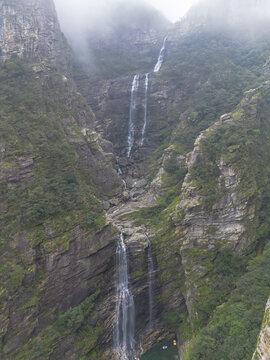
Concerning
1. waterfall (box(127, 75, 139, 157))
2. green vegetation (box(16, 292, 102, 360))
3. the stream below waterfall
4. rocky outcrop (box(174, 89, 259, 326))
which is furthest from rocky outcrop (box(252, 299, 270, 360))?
waterfall (box(127, 75, 139, 157))

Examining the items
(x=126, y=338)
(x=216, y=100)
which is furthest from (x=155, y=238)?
(x=216, y=100)

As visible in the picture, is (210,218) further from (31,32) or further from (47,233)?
(31,32)

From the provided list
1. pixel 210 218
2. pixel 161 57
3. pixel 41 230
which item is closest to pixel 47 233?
pixel 41 230

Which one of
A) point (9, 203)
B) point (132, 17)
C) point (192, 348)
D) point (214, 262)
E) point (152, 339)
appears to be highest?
point (132, 17)

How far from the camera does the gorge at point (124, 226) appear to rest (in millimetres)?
21891

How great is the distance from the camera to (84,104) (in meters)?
44.1

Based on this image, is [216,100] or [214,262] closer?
[214,262]

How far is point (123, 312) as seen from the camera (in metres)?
26.8

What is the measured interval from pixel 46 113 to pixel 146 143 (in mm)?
19176

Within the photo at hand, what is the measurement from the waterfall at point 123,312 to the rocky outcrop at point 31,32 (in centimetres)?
3032

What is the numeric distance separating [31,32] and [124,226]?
107 ft

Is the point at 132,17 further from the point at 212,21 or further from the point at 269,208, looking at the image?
the point at 269,208

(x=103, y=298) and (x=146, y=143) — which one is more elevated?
(x=146, y=143)

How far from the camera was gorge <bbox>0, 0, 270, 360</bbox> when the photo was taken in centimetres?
2189
